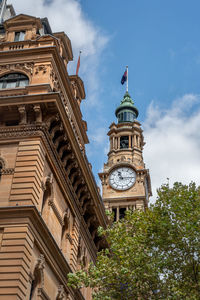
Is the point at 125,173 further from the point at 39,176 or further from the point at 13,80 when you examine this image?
the point at 39,176

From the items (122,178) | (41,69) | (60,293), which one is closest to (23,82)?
(41,69)

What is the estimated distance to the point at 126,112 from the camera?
94312 millimetres

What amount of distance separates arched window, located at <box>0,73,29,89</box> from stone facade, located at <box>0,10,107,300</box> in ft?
0.21

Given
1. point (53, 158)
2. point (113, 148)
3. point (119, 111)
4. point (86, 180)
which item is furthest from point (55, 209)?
point (119, 111)

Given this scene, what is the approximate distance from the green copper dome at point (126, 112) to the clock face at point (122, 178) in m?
15.1

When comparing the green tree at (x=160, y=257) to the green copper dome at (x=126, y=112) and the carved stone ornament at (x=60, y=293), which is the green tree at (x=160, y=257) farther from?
the green copper dome at (x=126, y=112)

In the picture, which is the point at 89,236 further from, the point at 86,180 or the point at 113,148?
the point at 113,148

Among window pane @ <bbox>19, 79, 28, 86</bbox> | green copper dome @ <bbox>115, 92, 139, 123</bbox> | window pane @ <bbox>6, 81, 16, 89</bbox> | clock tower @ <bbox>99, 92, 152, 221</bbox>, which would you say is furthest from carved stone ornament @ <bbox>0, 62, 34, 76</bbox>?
green copper dome @ <bbox>115, 92, 139, 123</bbox>

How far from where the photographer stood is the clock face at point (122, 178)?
3083 inches

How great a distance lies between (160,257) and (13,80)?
15.6 meters

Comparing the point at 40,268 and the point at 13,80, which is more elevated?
the point at 13,80

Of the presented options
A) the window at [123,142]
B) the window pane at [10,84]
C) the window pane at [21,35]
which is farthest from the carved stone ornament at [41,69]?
the window at [123,142]

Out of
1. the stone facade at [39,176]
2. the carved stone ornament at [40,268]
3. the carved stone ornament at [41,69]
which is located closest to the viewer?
the stone facade at [39,176]

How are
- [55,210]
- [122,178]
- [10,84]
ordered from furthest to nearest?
[122,178], [10,84], [55,210]
